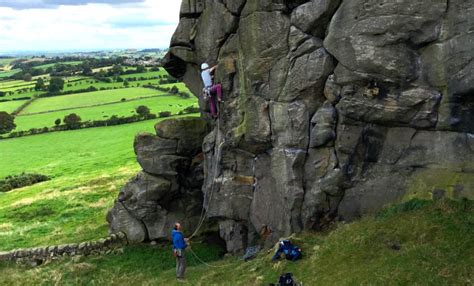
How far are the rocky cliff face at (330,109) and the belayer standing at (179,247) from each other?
5.21 metres

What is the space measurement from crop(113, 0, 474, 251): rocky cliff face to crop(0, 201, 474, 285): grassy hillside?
1.41 m

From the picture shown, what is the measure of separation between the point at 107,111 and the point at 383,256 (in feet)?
340

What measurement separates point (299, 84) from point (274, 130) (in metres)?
3.09

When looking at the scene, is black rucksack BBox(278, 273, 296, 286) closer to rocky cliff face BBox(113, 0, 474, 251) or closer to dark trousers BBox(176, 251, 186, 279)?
rocky cliff face BBox(113, 0, 474, 251)

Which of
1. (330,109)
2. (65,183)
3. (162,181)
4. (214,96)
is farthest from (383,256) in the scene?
(65,183)

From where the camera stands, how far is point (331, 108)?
2422 centimetres

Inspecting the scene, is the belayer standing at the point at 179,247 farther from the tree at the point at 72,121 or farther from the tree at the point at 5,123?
the tree at the point at 5,123

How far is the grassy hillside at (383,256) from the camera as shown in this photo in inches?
689

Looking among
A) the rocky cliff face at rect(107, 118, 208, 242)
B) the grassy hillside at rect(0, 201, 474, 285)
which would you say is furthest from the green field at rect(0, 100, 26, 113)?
the grassy hillside at rect(0, 201, 474, 285)

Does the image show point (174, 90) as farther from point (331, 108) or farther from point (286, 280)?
point (286, 280)

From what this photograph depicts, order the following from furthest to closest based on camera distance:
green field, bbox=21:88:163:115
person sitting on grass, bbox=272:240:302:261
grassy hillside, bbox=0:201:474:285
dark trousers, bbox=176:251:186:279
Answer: green field, bbox=21:88:163:115 < dark trousers, bbox=176:251:186:279 < person sitting on grass, bbox=272:240:302:261 < grassy hillside, bbox=0:201:474:285

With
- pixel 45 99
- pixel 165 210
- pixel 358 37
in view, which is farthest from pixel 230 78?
pixel 45 99

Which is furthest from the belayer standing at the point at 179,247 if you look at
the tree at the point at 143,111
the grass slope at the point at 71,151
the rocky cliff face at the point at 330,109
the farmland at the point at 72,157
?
the tree at the point at 143,111

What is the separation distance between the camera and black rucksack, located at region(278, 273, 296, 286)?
18.9m
